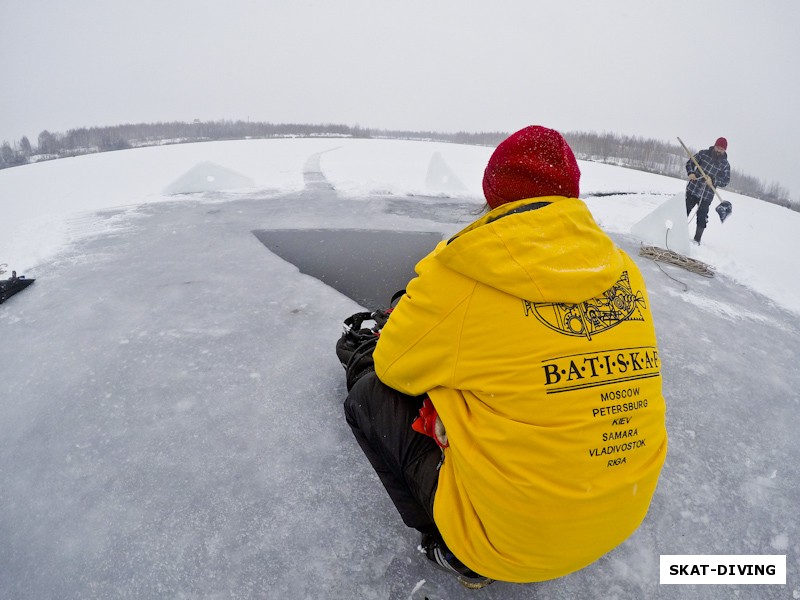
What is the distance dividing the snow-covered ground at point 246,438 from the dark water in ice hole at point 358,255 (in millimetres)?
180

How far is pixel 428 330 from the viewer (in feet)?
3.44

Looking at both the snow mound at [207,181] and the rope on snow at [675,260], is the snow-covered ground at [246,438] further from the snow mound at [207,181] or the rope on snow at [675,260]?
the snow mound at [207,181]

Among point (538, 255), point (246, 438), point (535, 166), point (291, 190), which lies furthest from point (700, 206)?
point (291, 190)

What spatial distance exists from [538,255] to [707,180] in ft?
19.1

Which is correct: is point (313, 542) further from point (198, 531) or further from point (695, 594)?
point (695, 594)

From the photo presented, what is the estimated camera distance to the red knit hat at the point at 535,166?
1.09m

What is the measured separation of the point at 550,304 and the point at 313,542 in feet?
3.74

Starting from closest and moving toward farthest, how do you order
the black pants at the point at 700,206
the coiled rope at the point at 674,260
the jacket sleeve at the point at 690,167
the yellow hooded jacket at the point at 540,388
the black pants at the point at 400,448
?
1. the yellow hooded jacket at the point at 540,388
2. the black pants at the point at 400,448
3. the coiled rope at the point at 674,260
4. the black pants at the point at 700,206
5. the jacket sleeve at the point at 690,167

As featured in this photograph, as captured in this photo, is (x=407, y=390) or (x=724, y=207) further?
(x=724, y=207)

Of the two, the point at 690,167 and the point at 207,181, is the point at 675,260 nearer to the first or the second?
the point at 690,167

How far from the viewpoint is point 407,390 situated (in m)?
1.18

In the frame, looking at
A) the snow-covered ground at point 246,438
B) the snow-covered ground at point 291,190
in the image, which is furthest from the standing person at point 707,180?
the snow-covered ground at point 246,438

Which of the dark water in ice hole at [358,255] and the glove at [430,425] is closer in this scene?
the glove at [430,425]

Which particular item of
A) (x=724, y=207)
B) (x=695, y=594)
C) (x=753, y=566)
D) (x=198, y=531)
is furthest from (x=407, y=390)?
(x=724, y=207)
